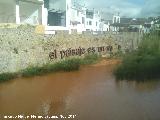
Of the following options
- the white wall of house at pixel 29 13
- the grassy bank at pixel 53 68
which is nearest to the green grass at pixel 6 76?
the grassy bank at pixel 53 68

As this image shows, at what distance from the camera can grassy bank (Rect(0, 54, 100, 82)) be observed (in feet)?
65.4

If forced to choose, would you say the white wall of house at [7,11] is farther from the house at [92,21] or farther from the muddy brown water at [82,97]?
the house at [92,21]

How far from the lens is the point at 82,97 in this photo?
15258 mm

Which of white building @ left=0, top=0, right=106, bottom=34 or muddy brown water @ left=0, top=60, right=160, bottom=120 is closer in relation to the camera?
muddy brown water @ left=0, top=60, right=160, bottom=120

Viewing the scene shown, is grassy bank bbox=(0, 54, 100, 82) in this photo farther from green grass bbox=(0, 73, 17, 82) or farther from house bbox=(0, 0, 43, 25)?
house bbox=(0, 0, 43, 25)

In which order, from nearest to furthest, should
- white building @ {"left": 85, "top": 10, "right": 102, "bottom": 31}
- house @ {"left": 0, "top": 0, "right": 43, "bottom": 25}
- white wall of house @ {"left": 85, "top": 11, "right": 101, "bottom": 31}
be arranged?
house @ {"left": 0, "top": 0, "right": 43, "bottom": 25}, white wall of house @ {"left": 85, "top": 11, "right": 101, "bottom": 31}, white building @ {"left": 85, "top": 10, "right": 102, "bottom": 31}

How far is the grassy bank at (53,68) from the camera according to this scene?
19938mm

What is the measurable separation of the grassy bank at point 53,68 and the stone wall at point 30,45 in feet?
1.37

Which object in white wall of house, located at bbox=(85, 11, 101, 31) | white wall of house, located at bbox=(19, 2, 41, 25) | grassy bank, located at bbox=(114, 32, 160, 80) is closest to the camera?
grassy bank, located at bbox=(114, 32, 160, 80)

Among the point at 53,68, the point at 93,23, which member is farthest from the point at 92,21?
the point at 53,68

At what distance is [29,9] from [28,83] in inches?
613

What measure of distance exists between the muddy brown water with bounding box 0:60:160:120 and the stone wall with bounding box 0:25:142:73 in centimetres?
150

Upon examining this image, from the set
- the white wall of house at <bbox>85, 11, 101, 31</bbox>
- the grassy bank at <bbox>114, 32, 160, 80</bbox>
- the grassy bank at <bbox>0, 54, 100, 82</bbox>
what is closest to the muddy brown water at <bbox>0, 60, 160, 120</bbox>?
the grassy bank at <bbox>0, 54, 100, 82</bbox>

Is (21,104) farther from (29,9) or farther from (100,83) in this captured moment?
(29,9)
